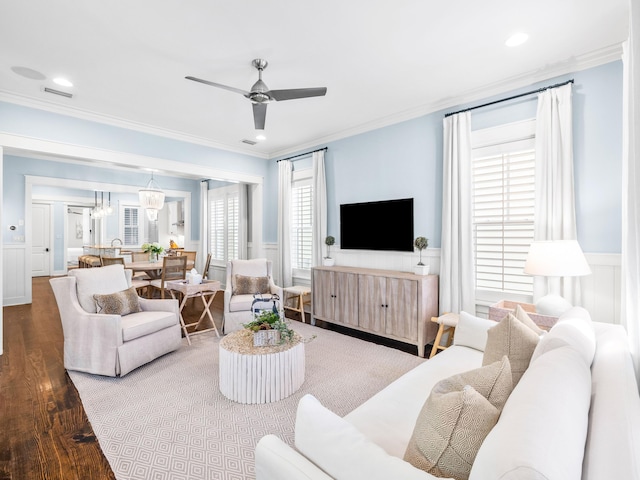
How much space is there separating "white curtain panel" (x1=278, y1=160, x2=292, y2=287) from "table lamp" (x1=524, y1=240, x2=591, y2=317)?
381cm

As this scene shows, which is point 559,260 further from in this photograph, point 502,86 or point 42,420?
point 42,420

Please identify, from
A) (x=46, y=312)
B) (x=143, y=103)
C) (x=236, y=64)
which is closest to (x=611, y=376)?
(x=236, y=64)

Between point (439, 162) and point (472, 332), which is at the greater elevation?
point (439, 162)

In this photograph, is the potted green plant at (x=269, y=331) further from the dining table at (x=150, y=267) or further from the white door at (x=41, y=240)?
the white door at (x=41, y=240)

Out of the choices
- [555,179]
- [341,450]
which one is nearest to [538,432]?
[341,450]

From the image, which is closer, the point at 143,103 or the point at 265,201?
the point at 143,103

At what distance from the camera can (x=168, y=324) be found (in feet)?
11.6

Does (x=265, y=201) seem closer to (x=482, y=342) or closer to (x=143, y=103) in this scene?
(x=143, y=103)

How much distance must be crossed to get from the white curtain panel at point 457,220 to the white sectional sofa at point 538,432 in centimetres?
189

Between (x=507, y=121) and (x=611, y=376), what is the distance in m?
2.93

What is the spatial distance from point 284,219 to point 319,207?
874 millimetres

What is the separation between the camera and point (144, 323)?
328 cm

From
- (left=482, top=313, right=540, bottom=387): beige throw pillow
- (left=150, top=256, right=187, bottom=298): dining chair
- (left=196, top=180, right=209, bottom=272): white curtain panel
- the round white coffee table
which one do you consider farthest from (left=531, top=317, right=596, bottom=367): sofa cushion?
(left=196, top=180, right=209, bottom=272): white curtain panel

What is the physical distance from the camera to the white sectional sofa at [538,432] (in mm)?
711
